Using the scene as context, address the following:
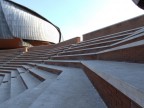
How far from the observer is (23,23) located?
22.9 metres

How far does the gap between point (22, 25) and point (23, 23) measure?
1.05 ft

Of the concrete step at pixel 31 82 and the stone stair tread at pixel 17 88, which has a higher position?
the concrete step at pixel 31 82

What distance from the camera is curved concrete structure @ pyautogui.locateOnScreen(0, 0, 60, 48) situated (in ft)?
70.4

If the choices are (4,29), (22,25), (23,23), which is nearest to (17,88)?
(4,29)

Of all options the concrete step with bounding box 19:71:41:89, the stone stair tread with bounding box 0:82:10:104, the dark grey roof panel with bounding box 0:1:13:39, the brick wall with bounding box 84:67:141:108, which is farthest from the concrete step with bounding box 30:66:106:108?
the dark grey roof panel with bounding box 0:1:13:39

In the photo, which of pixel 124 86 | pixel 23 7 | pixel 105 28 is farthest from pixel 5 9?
pixel 124 86

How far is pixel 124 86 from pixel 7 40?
20375 mm

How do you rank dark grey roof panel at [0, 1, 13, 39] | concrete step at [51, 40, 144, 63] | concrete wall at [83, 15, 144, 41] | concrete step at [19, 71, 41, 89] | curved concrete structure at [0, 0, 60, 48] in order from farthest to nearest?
1. curved concrete structure at [0, 0, 60, 48]
2. dark grey roof panel at [0, 1, 13, 39]
3. concrete wall at [83, 15, 144, 41]
4. concrete step at [19, 71, 41, 89]
5. concrete step at [51, 40, 144, 63]

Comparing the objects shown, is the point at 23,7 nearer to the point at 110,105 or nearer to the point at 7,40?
the point at 7,40

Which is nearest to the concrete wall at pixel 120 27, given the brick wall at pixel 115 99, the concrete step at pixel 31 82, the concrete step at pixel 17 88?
the concrete step at pixel 31 82

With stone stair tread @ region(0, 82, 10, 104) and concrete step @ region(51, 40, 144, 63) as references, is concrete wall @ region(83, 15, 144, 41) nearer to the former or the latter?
concrete step @ region(51, 40, 144, 63)

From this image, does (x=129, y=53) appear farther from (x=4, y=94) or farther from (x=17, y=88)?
(x=4, y=94)

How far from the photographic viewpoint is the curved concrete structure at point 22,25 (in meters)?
21.5

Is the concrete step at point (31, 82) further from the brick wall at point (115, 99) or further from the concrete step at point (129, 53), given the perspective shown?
the brick wall at point (115, 99)
